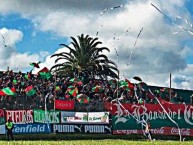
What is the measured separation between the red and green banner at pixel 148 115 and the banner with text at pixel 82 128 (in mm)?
923

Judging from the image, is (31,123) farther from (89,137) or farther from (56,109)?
(89,137)

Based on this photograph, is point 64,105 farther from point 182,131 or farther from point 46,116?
point 182,131

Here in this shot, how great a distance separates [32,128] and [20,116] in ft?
6.15

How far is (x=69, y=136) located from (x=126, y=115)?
5.81m

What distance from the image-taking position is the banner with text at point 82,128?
43.5m

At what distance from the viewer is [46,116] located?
138ft

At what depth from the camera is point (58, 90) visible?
4569cm

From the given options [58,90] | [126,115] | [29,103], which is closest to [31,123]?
[29,103]

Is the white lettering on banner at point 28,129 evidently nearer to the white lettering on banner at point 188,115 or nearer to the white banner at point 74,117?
the white banner at point 74,117

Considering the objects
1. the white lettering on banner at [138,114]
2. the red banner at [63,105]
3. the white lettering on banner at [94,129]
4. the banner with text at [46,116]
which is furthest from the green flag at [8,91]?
the white lettering on banner at [138,114]

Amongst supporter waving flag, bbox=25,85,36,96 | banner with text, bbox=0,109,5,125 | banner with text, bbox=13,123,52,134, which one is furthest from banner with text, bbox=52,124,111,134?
banner with text, bbox=0,109,5,125

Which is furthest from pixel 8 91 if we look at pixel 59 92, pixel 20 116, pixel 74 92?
pixel 59 92

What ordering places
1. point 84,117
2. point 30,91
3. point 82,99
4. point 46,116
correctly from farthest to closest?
point 84,117, point 82,99, point 46,116, point 30,91

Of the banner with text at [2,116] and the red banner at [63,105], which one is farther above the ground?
the red banner at [63,105]
